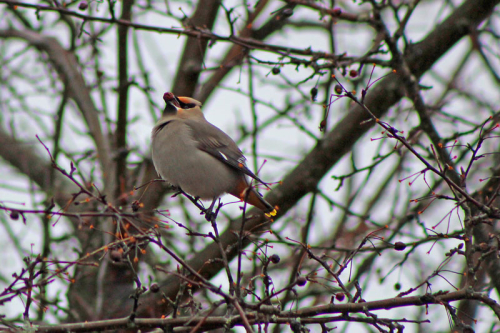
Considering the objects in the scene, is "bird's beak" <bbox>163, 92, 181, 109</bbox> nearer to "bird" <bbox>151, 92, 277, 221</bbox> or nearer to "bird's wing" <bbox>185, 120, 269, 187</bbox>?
"bird" <bbox>151, 92, 277, 221</bbox>

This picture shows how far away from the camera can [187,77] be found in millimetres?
6133

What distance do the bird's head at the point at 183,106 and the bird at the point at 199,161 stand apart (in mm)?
249

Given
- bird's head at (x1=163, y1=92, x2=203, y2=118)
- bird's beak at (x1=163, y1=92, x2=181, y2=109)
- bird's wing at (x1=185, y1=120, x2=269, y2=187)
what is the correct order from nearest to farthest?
1. bird's wing at (x1=185, y1=120, x2=269, y2=187)
2. bird's beak at (x1=163, y1=92, x2=181, y2=109)
3. bird's head at (x1=163, y1=92, x2=203, y2=118)

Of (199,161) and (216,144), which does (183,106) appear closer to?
(216,144)

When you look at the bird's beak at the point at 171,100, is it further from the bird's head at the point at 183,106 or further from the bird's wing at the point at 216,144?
the bird's wing at the point at 216,144

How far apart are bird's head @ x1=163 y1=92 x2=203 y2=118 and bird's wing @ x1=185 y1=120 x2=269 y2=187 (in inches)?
11.4

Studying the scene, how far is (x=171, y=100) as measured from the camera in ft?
18.6

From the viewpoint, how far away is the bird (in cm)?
490

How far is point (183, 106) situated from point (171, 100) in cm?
18

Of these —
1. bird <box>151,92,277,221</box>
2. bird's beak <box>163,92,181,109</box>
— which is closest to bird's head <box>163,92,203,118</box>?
bird's beak <box>163,92,181,109</box>

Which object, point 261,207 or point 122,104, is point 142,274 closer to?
point 122,104

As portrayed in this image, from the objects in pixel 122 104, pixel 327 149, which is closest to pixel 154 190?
pixel 122 104

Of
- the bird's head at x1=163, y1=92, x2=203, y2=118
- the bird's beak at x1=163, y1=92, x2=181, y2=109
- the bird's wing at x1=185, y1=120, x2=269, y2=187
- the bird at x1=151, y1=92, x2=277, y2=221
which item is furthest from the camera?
the bird's head at x1=163, y1=92, x2=203, y2=118

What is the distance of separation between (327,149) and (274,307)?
2723 millimetres
